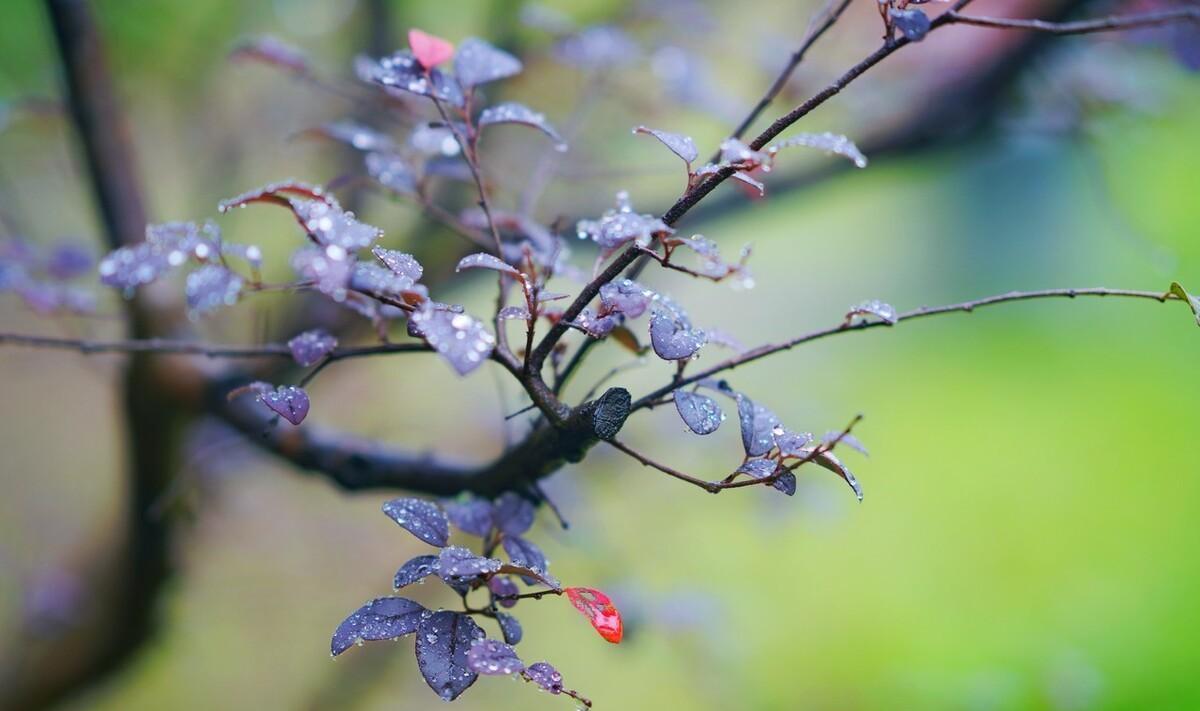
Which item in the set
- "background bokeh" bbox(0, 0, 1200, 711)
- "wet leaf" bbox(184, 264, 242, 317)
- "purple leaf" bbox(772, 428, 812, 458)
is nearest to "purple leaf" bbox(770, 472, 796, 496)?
"purple leaf" bbox(772, 428, 812, 458)

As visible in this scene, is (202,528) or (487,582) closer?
(487,582)

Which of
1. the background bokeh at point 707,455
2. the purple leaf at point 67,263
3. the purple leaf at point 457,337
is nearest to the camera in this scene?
the purple leaf at point 457,337

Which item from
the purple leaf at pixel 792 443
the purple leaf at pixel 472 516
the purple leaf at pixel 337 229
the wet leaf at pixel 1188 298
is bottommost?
the purple leaf at pixel 472 516

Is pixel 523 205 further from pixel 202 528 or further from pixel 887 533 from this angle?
pixel 887 533

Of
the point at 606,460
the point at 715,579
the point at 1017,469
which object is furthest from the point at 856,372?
the point at 606,460

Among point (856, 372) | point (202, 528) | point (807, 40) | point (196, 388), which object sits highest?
point (856, 372)

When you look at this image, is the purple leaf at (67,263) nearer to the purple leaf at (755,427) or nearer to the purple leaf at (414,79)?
the purple leaf at (414,79)

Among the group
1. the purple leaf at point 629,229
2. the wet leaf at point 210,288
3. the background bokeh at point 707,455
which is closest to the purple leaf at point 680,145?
the purple leaf at point 629,229
